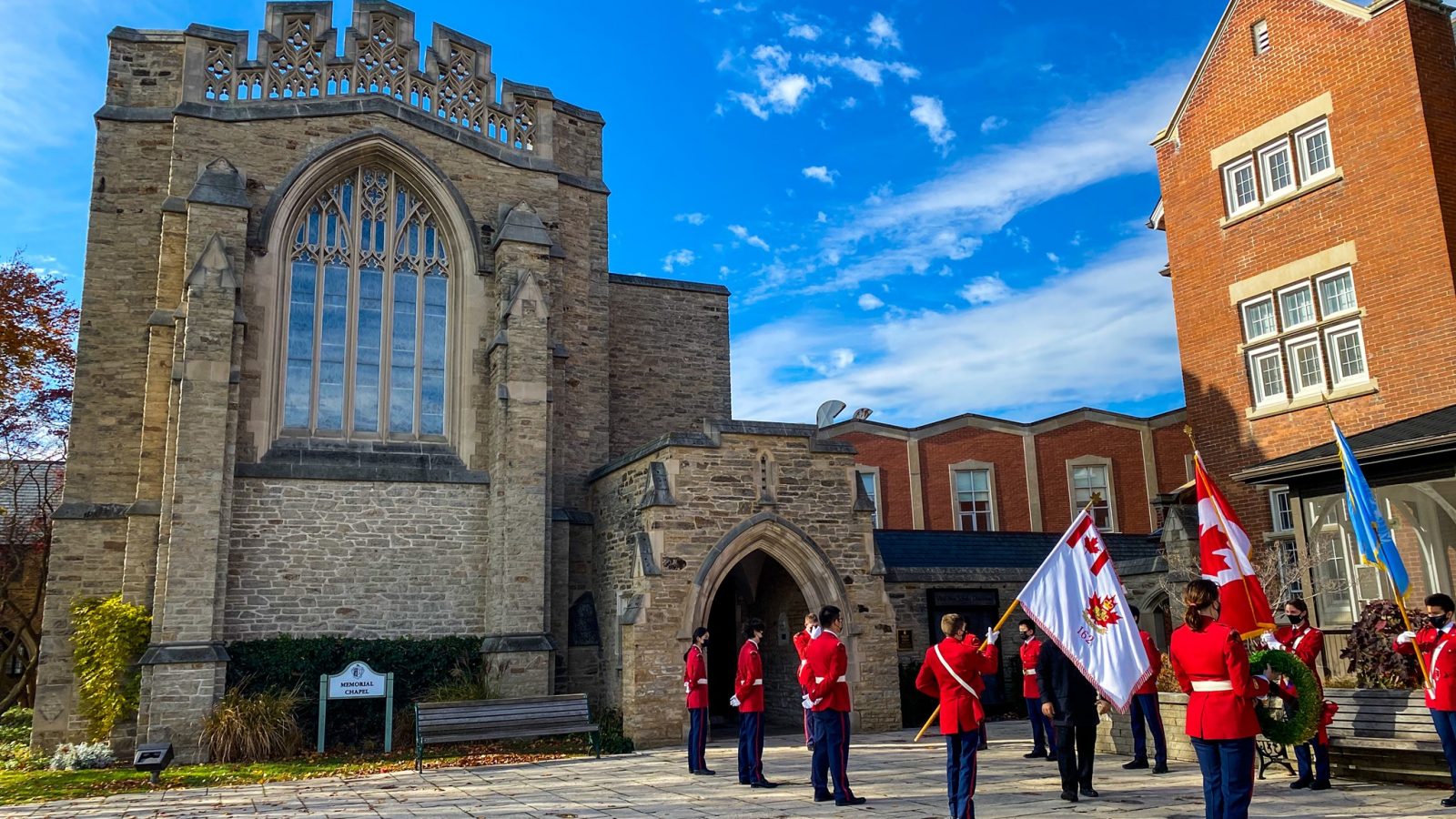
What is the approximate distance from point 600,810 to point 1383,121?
16.2 m

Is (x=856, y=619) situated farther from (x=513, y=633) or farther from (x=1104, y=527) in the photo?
(x=1104, y=527)

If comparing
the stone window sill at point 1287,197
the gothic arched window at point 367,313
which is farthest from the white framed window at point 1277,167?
the gothic arched window at point 367,313

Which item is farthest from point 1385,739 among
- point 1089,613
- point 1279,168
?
point 1279,168

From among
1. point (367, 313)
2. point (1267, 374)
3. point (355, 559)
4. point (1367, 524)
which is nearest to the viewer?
point (1367, 524)

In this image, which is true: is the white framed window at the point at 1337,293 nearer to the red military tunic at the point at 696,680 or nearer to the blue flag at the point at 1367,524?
the blue flag at the point at 1367,524

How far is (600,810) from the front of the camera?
370 inches

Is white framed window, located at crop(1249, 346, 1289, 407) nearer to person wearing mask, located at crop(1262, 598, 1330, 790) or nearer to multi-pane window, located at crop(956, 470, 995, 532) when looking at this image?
person wearing mask, located at crop(1262, 598, 1330, 790)

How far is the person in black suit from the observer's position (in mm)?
9266

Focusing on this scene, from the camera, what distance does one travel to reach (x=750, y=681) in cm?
1124

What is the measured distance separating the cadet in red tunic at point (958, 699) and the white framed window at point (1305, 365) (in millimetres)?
11793

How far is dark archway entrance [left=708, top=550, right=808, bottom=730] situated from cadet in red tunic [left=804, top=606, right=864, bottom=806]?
7.12 m

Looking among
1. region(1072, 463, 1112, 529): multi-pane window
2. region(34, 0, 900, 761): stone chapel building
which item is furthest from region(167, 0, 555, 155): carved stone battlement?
region(1072, 463, 1112, 529): multi-pane window

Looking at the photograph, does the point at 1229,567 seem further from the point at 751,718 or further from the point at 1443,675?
the point at 751,718

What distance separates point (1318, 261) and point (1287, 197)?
53.4 inches
